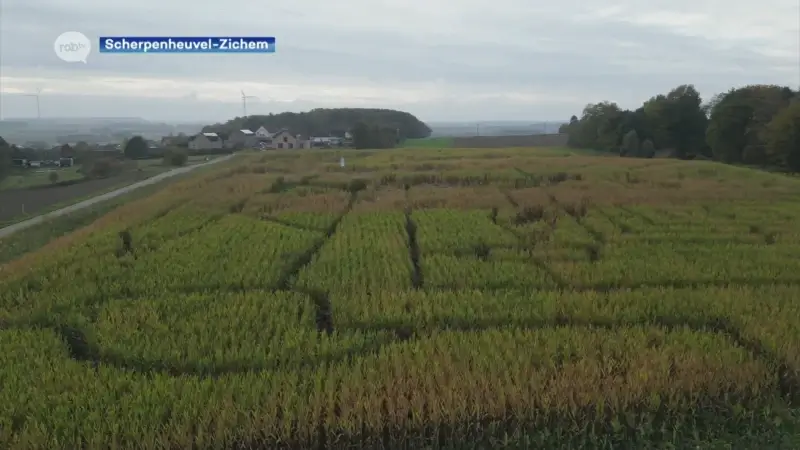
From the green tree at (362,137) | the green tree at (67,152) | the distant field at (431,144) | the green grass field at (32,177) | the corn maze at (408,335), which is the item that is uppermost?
the green tree at (362,137)

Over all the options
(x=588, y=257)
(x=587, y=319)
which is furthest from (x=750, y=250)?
(x=587, y=319)

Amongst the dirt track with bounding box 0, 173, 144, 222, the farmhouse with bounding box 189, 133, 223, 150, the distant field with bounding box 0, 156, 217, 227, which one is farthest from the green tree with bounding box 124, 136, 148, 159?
the dirt track with bounding box 0, 173, 144, 222

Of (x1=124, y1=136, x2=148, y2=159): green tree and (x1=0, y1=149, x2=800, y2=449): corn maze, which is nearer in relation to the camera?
(x1=0, y1=149, x2=800, y2=449): corn maze

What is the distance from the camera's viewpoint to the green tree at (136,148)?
43.0 metres

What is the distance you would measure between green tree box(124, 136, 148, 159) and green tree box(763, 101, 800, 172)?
3758cm

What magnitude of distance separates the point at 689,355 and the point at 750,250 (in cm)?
564

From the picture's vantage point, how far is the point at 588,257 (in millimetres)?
10180

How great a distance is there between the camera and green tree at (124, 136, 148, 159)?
43.0 metres

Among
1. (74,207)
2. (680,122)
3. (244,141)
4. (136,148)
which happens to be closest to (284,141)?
(244,141)

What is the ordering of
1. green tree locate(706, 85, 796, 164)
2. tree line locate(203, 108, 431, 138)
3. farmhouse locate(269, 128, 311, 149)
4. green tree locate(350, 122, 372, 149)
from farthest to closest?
tree line locate(203, 108, 431, 138) → farmhouse locate(269, 128, 311, 149) → green tree locate(350, 122, 372, 149) → green tree locate(706, 85, 796, 164)

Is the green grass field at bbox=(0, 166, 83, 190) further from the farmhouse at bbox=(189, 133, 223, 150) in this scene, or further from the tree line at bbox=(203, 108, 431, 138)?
the tree line at bbox=(203, 108, 431, 138)

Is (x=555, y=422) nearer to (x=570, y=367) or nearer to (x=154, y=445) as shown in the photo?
(x=570, y=367)

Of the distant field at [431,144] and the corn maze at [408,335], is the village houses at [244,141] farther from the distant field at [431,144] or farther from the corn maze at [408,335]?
the corn maze at [408,335]

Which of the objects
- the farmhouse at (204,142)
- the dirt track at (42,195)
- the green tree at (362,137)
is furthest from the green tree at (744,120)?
the farmhouse at (204,142)
